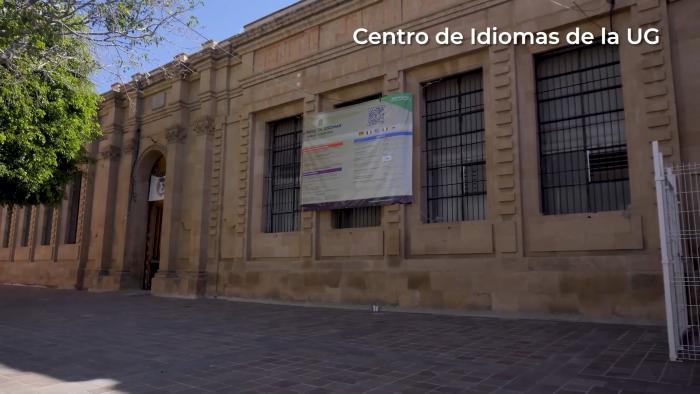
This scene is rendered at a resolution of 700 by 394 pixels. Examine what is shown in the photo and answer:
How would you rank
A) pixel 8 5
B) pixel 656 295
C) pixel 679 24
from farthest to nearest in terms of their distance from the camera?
pixel 679 24 → pixel 656 295 → pixel 8 5

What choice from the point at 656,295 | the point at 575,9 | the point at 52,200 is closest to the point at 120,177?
the point at 52,200

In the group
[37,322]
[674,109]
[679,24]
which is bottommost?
[37,322]

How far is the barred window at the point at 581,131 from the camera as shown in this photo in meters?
10.5

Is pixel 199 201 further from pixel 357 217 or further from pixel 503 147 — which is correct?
pixel 503 147

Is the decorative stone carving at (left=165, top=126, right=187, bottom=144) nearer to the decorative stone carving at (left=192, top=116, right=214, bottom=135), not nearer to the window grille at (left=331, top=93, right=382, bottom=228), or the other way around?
the decorative stone carving at (left=192, top=116, right=214, bottom=135)

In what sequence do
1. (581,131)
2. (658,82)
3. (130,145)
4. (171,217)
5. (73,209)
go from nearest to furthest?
(658,82) < (581,131) < (171,217) < (130,145) < (73,209)

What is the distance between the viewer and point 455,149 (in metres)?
12.8

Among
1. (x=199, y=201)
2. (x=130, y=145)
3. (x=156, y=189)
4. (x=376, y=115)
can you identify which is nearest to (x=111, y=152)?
(x=130, y=145)

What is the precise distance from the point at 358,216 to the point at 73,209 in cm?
1770

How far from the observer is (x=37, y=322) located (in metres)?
10.3

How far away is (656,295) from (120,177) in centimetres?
2079

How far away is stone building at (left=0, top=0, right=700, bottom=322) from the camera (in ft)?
32.2

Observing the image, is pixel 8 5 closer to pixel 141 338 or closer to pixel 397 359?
pixel 141 338

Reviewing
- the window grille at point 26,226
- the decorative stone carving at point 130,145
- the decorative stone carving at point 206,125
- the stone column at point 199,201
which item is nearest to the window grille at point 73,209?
the decorative stone carving at point 130,145
